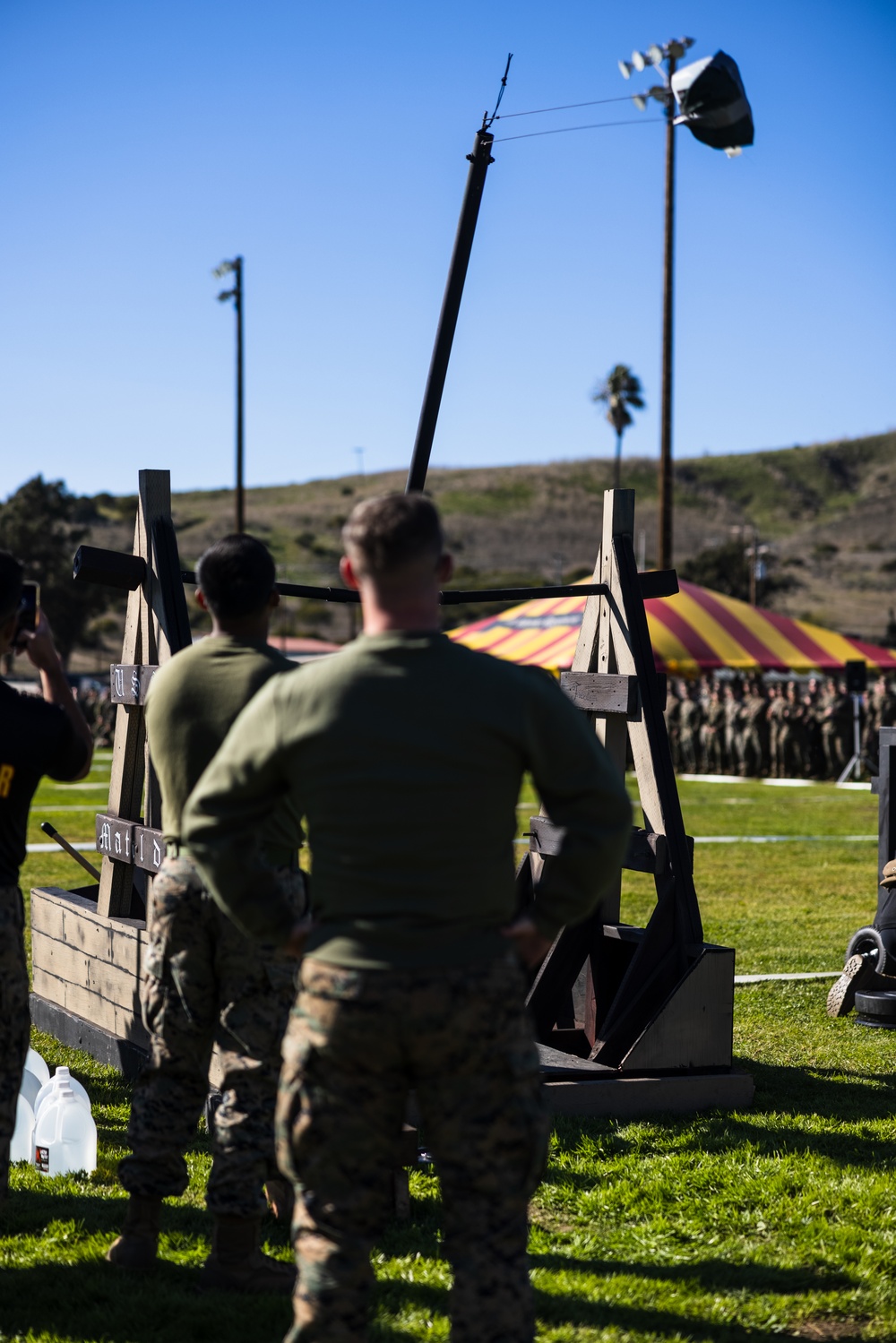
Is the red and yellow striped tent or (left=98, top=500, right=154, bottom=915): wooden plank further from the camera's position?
the red and yellow striped tent

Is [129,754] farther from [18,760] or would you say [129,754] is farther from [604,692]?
[18,760]

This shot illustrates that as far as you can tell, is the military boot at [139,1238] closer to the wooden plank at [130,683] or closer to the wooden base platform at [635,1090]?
the wooden base platform at [635,1090]

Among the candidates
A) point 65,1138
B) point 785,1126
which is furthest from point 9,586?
point 785,1126

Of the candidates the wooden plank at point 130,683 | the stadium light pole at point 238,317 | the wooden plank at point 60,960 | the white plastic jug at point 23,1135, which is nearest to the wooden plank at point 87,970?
the wooden plank at point 60,960

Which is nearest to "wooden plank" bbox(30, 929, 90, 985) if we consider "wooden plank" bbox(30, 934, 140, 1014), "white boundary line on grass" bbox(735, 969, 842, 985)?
"wooden plank" bbox(30, 934, 140, 1014)

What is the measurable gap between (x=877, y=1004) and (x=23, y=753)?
17.9 ft

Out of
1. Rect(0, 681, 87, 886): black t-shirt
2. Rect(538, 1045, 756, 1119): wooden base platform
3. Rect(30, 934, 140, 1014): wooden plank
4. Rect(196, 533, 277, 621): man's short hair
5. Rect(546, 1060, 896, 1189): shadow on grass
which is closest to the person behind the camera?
Rect(0, 681, 87, 886): black t-shirt

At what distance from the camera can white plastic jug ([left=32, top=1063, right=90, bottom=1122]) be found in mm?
4910

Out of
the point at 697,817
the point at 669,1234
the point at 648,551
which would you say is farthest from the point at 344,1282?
the point at 648,551

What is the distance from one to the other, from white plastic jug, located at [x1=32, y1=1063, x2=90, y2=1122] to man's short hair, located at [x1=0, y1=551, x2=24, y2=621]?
191 cm

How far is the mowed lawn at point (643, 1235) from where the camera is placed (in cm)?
379

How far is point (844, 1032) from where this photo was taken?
744 centimetres

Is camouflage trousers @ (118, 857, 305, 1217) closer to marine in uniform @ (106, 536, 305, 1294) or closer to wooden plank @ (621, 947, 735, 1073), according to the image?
marine in uniform @ (106, 536, 305, 1294)

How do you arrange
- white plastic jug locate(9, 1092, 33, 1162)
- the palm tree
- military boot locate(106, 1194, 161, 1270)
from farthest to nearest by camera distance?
the palm tree, white plastic jug locate(9, 1092, 33, 1162), military boot locate(106, 1194, 161, 1270)
